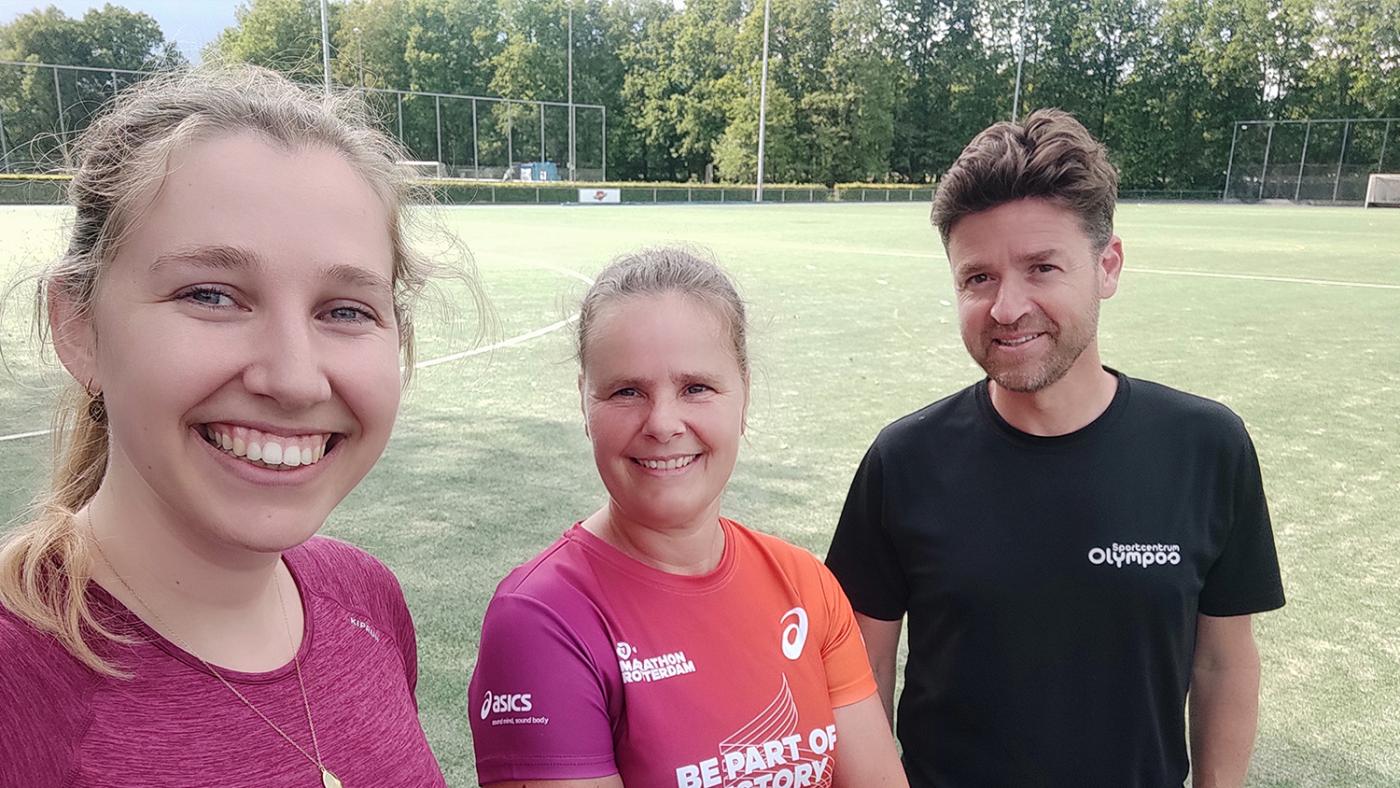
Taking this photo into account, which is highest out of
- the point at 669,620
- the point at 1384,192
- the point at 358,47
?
the point at 358,47

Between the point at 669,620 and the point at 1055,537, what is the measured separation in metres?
1.06

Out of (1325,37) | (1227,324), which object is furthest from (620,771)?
(1325,37)

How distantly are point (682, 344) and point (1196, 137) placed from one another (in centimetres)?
7090

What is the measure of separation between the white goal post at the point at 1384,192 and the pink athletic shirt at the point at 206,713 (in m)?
56.8

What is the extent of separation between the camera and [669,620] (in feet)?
5.77

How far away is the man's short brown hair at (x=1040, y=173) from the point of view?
2.36 m

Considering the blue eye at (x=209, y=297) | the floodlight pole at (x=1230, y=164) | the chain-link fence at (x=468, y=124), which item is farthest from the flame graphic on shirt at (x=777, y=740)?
the floodlight pole at (x=1230, y=164)

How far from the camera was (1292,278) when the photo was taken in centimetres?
1538

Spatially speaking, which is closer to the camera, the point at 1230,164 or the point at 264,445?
the point at 264,445

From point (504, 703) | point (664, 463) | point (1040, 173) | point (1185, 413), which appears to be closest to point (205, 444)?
point (504, 703)

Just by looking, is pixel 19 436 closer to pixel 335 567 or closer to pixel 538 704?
pixel 335 567

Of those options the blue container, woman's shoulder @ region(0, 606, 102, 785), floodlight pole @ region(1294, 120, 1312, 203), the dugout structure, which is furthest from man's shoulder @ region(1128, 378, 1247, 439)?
floodlight pole @ region(1294, 120, 1312, 203)

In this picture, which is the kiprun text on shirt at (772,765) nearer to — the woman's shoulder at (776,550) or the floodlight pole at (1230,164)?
the woman's shoulder at (776,550)

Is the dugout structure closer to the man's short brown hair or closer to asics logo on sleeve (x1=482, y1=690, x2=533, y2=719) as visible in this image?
the man's short brown hair
